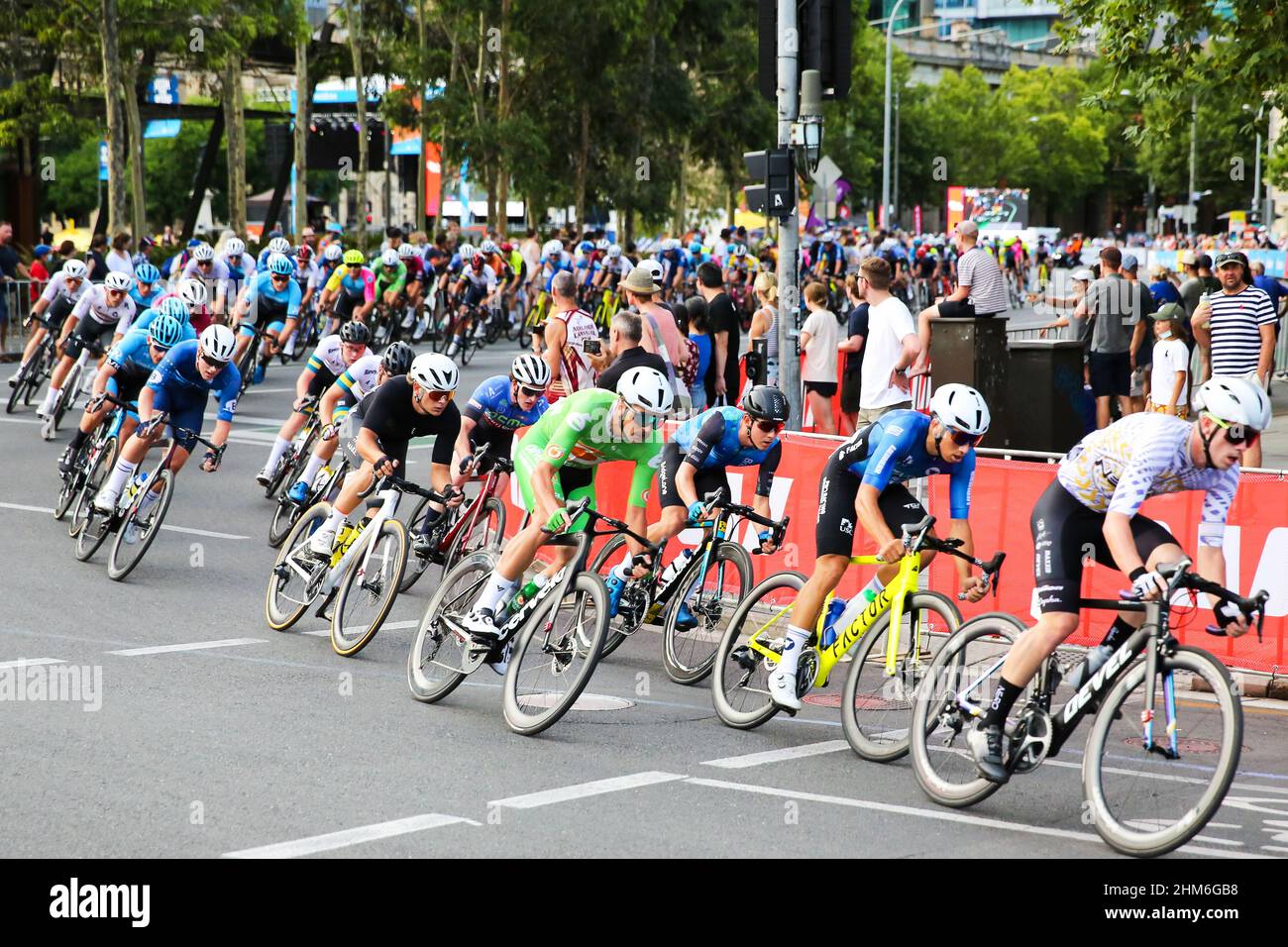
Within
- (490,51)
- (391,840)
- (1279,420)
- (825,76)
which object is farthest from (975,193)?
(391,840)

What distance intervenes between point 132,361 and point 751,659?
22.3 ft

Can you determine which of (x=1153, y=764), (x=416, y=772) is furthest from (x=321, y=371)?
(x=1153, y=764)

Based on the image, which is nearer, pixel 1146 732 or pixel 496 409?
pixel 1146 732

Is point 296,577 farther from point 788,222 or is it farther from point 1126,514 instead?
point 788,222

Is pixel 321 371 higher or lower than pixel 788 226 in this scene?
lower

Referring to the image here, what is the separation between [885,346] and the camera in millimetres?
14102

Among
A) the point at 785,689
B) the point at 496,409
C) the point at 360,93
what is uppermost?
the point at 360,93

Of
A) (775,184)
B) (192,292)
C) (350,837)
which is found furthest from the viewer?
(192,292)

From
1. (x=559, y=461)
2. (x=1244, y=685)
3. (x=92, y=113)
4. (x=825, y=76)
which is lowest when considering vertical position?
(x=1244, y=685)

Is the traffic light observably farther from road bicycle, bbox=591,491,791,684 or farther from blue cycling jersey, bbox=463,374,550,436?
road bicycle, bbox=591,491,791,684

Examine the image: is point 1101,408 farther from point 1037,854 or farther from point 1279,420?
point 1037,854

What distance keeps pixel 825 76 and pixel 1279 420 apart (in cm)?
921

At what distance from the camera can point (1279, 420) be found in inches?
793

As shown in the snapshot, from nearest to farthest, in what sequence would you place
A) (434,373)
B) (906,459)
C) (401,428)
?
(906,459)
(434,373)
(401,428)
